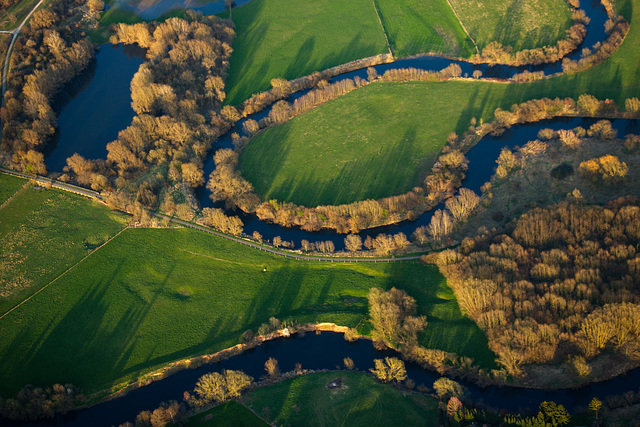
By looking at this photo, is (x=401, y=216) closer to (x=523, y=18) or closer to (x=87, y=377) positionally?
(x=87, y=377)

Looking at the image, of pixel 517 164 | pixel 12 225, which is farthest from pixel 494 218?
pixel 12 225

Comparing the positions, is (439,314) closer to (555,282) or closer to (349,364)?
(349,364)

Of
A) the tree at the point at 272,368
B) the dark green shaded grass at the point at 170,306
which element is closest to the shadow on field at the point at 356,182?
the dark green shaded grass at the point at 170,306

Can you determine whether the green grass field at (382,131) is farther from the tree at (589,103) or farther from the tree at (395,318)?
the tree at (395,318)

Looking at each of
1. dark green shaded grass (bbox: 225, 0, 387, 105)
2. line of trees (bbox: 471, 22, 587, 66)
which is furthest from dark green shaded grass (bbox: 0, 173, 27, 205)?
line of trees (bbox: 471, 22, 587, 66)

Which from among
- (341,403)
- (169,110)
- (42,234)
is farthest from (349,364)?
(169,110)

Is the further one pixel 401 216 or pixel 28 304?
pixel 401 216

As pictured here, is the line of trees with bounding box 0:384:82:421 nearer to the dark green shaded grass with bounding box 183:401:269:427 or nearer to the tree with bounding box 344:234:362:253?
the dark green shaded grass with bounding box 183:401:269:427
